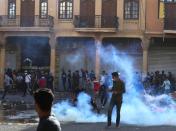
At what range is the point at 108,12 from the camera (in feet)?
126

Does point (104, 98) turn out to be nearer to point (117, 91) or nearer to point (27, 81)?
point (117, 91)

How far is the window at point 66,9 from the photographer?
39.3 metres

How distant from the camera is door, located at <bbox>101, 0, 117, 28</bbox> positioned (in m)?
37.9

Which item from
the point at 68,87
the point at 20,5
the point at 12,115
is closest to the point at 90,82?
the point at 68,87

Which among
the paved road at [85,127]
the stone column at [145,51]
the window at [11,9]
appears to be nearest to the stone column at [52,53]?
the window at [11,9]

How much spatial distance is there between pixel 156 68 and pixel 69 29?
6.83 meters

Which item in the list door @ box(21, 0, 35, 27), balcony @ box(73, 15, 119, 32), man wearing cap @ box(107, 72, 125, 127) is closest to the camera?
man wearing cap @ box(107, 72, 125, 127)

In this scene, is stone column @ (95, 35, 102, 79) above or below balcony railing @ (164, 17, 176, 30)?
below

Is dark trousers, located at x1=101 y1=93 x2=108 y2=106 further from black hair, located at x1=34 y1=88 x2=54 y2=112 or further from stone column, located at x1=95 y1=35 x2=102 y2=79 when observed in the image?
black hair, located at x1=34 y1=88 x2=54 y2=112

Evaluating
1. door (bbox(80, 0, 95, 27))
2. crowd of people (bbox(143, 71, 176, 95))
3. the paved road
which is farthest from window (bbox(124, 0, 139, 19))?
the paved road

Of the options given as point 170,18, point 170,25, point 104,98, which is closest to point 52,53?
point 170,25

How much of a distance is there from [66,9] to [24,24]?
327cm

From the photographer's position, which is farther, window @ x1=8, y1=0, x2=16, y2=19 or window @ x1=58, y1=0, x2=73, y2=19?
window @ x1=8, y1=0, x2=16, y2=19

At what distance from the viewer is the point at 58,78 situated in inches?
1549
